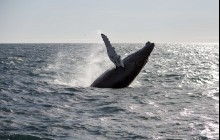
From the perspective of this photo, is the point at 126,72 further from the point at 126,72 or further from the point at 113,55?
the point at 113,55

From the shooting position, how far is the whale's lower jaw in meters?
19.4

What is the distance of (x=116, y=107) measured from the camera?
14.3m

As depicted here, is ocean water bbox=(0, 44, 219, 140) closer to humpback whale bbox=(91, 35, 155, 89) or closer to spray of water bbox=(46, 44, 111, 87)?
humpback whale bbox=(91, 35, 155, 89)

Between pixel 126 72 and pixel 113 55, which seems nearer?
pixel 113 55

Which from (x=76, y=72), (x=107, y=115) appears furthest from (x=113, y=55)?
(x=76, y=72)

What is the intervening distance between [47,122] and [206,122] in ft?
16.1

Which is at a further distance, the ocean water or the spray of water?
the spray of water

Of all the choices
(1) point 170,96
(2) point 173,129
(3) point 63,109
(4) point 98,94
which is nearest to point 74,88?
(4) point 98,94

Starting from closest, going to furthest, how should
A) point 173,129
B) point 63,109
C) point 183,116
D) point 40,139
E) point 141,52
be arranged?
point 40,139 < point 173,129 < point 183,116 < point 63,109 < point 141,52

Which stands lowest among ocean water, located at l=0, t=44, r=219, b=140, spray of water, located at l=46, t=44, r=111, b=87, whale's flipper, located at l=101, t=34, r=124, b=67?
spray of water, located at l=46, t=44, r=111, b=87

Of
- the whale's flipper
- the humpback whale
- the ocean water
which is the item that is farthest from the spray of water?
the ocean water

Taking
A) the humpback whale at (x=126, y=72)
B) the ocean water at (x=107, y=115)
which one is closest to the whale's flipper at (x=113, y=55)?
the humpback whale at (x=126, y=72)

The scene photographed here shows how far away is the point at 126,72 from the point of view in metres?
19.3

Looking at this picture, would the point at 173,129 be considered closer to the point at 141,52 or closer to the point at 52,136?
the point at 52,136
